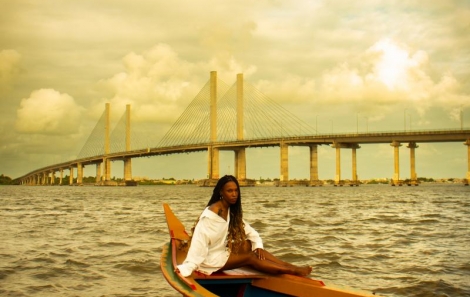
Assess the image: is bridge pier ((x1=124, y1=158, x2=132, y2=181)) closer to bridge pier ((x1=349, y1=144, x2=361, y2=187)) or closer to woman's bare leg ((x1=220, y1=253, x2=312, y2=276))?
bridge pier ((x1=349, y1=144, x2=361, y2=187))

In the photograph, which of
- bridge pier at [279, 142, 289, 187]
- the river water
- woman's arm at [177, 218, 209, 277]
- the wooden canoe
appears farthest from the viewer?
bridge pier at [279, 142, 289, 187]

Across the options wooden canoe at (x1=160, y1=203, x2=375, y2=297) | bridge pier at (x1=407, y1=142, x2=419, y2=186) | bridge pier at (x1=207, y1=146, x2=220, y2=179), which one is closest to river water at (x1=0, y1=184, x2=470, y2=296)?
wooden canoe at (x1=160, y1=203, x2=375, y2=297)

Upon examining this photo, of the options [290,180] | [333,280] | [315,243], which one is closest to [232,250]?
[333,280]

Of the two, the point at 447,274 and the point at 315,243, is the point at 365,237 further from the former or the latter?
the point at 447,274

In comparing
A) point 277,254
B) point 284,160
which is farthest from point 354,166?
point 277,254

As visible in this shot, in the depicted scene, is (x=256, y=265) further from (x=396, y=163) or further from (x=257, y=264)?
(x=396, y=163)

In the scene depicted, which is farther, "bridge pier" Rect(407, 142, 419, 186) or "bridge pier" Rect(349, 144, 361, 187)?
"bridge pier" Rect(349, 144, 361, 187)

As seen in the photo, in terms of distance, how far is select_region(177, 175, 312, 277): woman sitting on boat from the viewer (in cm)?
504

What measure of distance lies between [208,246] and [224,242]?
0.58 feet

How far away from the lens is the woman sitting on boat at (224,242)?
5043mm

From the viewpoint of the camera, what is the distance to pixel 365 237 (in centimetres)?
1366

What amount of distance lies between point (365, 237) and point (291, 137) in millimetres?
65396

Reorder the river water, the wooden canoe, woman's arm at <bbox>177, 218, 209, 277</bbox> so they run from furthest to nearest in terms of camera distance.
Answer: the river water < woman's arm at <bbox>177, 218, 209, 277</bbox> < the wooden canoe

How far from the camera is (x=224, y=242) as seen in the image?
5.25 metres
